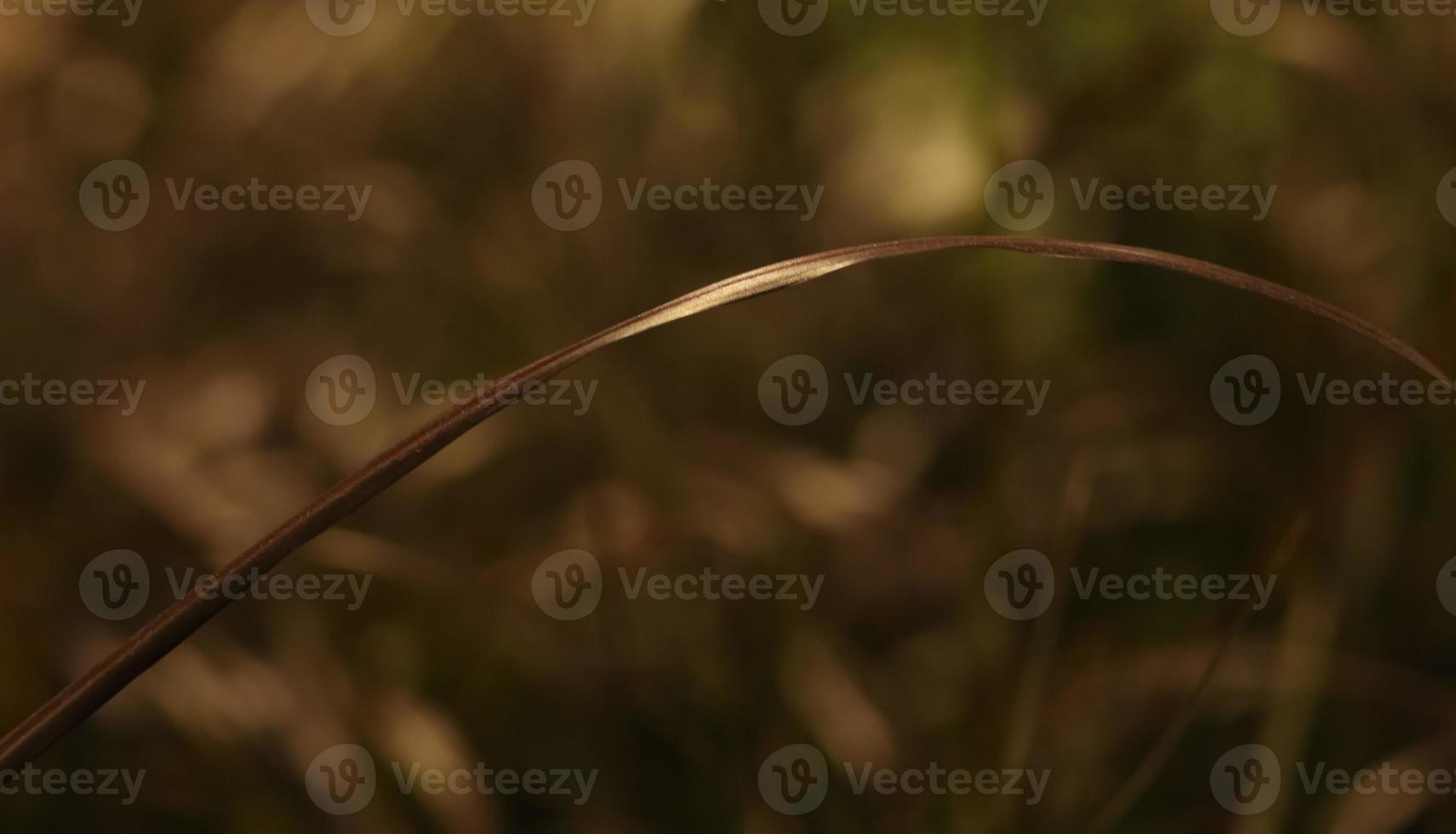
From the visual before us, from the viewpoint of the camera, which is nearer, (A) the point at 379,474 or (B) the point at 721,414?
(A) the point at 379,474

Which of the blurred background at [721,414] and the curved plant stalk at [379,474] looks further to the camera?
the blurred background at [721,414]

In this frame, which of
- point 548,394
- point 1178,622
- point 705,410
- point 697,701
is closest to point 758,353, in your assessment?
point 705,410

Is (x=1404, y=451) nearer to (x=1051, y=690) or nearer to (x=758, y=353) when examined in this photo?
(x=1051, y=690)

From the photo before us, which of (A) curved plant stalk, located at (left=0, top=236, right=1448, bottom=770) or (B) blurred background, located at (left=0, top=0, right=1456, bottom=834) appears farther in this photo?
(B) blurred background, located at (left=0, top=0, right=1456, bottom=834)
